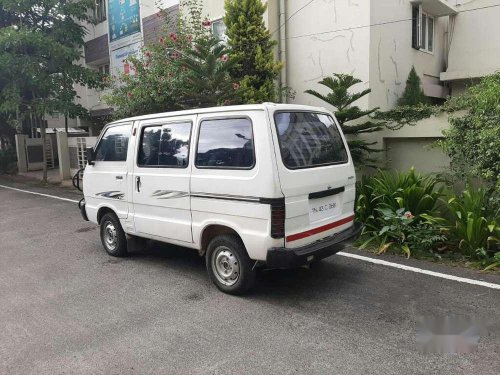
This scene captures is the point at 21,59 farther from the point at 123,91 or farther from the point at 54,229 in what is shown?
the point at 54,229

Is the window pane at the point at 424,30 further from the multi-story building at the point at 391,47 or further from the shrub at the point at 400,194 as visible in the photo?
the shrub at the point at 400,194

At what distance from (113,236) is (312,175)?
11.0 ft

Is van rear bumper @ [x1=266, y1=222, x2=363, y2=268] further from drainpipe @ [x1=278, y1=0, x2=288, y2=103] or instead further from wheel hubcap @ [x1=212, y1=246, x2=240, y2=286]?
drainpipe @ [x1=278, y1=0, x2=288, y2=103]

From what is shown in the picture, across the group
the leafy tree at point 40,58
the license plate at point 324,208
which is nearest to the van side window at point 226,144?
the license plate at point 324,208

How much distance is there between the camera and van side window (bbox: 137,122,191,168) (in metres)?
5.02

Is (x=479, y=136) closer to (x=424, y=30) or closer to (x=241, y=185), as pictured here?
(x=241, y=185)

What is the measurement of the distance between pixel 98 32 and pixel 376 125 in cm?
1635

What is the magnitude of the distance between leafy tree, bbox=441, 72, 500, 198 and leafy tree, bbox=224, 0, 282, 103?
4.44 meters

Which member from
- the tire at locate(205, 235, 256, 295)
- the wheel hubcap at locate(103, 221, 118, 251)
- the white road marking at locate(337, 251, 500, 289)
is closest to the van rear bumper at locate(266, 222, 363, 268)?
the tire at locate(205, 235, 256, 295)

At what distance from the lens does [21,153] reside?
777 inches

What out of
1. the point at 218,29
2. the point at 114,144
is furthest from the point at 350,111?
the point at 218,29

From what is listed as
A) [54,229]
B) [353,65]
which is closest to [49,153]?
[54,229]

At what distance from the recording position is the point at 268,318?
4168mm

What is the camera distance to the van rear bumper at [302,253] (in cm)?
412
